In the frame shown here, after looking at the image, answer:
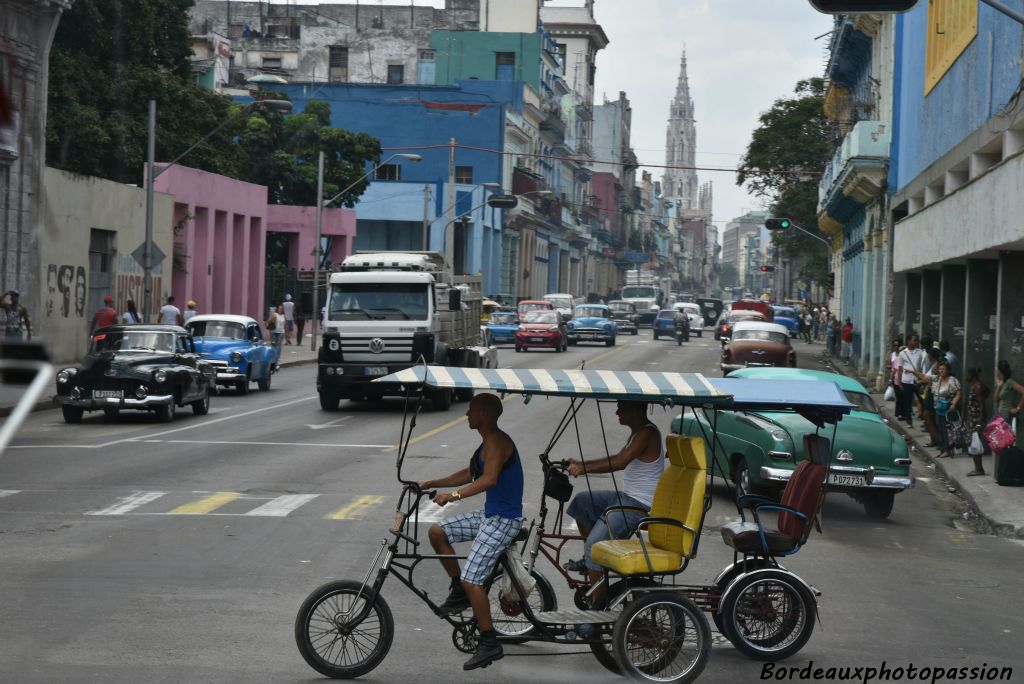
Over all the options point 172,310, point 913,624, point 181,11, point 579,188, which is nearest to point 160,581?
point 913,624

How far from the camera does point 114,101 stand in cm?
4494

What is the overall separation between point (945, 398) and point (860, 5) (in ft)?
42.3

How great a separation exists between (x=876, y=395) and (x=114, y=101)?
83.1 feet

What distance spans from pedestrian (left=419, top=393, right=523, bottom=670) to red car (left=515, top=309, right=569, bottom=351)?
151 ft

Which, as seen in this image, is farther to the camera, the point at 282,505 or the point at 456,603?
the point at 282,505

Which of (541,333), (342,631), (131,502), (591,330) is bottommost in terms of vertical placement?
(131,502)

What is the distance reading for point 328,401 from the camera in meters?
28.2

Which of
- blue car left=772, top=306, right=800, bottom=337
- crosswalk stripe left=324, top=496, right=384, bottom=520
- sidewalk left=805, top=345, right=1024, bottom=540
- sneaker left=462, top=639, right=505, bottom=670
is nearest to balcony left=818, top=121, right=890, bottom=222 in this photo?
sidewalk left=805, top=345, right=1024, bottom=540

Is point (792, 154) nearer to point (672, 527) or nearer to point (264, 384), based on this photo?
point (264, 384)

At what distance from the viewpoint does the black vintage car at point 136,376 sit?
77.9 feet

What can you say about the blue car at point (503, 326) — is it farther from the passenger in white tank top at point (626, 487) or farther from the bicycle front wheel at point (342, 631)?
the bicycle front wheel at point (342, 631)

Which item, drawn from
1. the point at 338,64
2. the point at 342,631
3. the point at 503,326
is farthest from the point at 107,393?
the point at 338,64

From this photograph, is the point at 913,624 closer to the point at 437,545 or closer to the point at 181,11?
the point at 437,545

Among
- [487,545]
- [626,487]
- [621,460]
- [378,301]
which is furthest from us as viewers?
[378,301]
